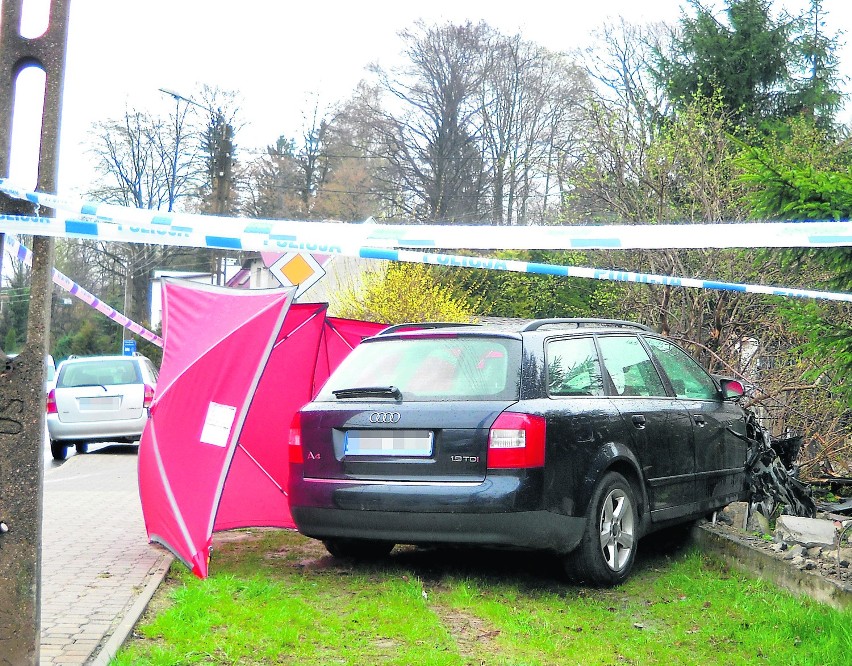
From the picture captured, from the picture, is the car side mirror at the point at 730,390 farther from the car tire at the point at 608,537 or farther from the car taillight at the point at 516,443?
the car taillight at the point at 516,443

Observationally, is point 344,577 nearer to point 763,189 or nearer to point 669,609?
point 669,609

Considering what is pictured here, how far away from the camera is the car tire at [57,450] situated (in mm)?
17844

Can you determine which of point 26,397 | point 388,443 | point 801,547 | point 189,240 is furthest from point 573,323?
point 26,397

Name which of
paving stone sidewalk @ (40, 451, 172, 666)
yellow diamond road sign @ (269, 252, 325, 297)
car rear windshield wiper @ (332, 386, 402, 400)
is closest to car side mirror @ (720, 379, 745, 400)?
car rear windshield wiper @ (332, 386, 402, 400)

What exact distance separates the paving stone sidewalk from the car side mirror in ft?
14.0

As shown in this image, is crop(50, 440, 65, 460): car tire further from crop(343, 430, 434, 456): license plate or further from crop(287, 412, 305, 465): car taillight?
crop(343, 430, 434, 456): license plate

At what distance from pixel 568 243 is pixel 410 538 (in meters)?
2.09

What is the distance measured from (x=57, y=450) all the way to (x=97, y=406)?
1395mm

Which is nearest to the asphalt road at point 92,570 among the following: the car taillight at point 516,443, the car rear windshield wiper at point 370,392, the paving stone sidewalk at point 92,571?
the paving stone sidewalk at point 92,571

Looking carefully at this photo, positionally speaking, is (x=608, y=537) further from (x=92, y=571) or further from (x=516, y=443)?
(x=92, y=571)

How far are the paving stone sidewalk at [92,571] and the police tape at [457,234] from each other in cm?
195

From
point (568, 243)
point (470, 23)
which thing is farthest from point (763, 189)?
point (470, 23)

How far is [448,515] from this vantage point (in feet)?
19.4

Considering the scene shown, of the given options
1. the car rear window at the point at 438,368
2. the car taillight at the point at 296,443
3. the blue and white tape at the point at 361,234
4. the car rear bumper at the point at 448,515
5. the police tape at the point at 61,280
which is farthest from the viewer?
the police tape at the point at 61,280
